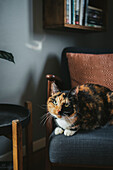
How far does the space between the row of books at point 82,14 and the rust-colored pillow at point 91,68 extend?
328mm

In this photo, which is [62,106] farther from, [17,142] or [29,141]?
[29,141]

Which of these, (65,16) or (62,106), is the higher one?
(65,16)

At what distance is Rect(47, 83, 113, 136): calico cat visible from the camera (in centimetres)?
111

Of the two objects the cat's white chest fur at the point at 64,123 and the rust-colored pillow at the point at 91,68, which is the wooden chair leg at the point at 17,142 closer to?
the cat's white chest fur at the point at 64,123

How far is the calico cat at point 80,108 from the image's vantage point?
1113mm

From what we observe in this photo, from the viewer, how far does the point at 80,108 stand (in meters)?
1.20

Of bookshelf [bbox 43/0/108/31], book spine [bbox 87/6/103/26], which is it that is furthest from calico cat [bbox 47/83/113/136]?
book spine [bbox 87/6/103/26]

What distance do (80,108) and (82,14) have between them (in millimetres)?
981

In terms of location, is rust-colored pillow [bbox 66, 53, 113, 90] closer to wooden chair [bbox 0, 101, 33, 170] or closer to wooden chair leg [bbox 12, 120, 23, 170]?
wooden chair [bbox 0, 101, 33, 170]

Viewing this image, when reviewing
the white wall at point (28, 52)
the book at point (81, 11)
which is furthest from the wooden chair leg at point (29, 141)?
the book at point (81, 11)

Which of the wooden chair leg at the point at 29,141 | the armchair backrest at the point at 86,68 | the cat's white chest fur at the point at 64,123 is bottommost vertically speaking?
the wooden chair leg at the point at 29,141

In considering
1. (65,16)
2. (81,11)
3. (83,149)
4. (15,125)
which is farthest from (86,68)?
(15,125)

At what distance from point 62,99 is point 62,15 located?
81 cm

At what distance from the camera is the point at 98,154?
1133 millimetres
